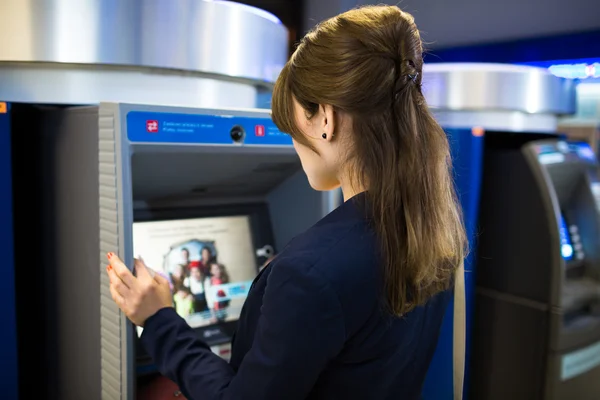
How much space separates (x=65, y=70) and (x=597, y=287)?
235 centimetres

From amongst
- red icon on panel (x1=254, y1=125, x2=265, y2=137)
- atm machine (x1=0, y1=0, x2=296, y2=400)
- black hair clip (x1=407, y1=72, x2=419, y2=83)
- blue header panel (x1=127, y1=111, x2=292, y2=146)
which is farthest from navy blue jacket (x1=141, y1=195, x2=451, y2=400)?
red icon on panel (x1=254, y1=125, x2=265, y2=137)

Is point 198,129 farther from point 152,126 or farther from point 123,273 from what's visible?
point 123,273

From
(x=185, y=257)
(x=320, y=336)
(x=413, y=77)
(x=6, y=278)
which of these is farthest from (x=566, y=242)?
→ (x=6, y=278)

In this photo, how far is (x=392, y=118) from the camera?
1088 millimetres

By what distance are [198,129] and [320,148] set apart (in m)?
0.49

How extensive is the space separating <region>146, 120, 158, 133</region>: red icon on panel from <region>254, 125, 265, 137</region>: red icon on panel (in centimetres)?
32

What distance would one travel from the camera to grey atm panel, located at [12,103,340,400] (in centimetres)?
140

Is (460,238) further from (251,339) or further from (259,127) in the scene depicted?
(259,127)

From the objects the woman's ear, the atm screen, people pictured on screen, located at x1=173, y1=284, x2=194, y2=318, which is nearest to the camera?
the woman's ear

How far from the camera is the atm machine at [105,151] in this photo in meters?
1.45

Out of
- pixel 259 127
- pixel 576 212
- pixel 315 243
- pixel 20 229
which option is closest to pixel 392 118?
pixel 315 243

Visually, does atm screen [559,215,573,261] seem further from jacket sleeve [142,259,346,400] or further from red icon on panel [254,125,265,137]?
jacket sleeve [142,259,346,400]

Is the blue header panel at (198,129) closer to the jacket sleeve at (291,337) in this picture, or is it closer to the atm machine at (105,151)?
the atm machine at (105,151)

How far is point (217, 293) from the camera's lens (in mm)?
1943
